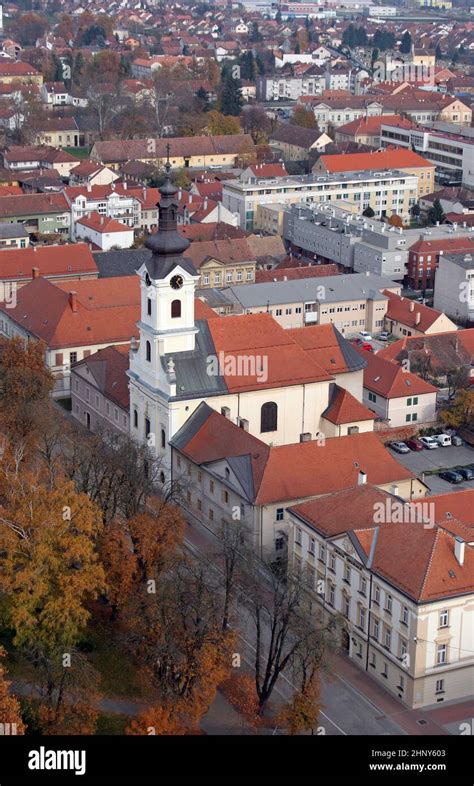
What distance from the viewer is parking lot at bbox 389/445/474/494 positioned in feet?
152

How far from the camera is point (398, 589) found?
1257 inches

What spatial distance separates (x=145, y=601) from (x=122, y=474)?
5.23m

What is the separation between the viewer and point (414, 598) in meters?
31.4

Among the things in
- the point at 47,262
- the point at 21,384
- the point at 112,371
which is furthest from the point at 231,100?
the point at 21,384

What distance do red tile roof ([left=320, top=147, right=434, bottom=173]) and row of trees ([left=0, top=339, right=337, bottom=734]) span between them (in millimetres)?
58014

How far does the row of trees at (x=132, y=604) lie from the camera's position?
2986cm

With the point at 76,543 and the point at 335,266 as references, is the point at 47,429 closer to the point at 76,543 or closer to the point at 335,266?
the point at 76,543

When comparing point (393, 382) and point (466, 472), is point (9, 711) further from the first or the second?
point (393, 382)

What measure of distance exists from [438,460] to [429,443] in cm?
132

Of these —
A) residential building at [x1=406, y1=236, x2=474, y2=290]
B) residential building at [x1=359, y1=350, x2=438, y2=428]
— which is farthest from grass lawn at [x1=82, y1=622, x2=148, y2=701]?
Result: residential building at [x1=406, y1=236, x2=474, y2=290]

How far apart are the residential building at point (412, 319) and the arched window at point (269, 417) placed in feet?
56.4

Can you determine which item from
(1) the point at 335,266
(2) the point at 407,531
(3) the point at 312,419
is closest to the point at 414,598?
(2) the point at 407,531

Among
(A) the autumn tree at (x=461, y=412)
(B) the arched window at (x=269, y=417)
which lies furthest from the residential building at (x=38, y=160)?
(B) the arched window at (x=269, y=417)

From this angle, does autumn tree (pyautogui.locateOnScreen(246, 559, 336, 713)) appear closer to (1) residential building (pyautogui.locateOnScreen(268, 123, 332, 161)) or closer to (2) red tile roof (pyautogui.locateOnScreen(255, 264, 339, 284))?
(2) red tile roof (pyautogui.locateOnScreen(255, 264, 339, 284))
